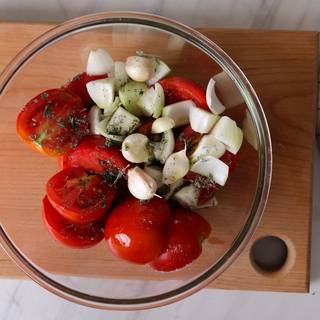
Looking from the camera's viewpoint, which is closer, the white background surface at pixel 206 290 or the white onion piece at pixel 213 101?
the white onion piece at pixel 213 101

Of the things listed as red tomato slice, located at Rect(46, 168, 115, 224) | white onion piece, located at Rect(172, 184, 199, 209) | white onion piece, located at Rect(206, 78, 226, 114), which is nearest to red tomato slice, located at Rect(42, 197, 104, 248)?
red tomato slice, located at Rect(46, 168, 115, 224)

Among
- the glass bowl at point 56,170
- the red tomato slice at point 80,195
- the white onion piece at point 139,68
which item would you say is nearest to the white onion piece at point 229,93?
the glass bowl at point 56,170

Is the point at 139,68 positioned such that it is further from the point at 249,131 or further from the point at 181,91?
the point at 249,131

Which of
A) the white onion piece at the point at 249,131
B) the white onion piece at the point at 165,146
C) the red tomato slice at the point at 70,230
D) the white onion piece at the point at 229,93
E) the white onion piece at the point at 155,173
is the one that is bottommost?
the red tomato slice at the point at 70,230

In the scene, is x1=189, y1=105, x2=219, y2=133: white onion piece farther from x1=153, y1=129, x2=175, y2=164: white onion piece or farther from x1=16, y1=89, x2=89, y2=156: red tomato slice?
x1=16, y1=89, x2=89, y2=156: red tomato slice

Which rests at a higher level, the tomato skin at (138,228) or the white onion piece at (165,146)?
the white onion piece at (165,146)

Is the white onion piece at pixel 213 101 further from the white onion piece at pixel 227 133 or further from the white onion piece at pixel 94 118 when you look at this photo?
the white onion piece at pixel 94 118

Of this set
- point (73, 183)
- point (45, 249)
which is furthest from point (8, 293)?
Answer: point (73, 183)

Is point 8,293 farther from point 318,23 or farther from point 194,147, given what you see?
point 318,23
